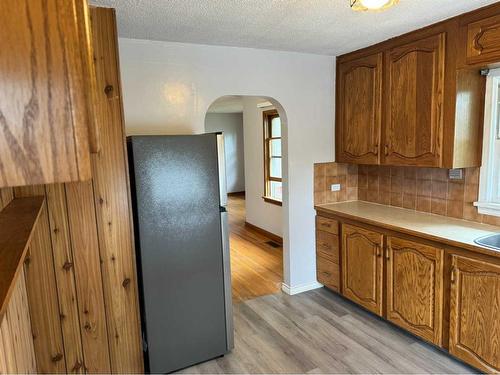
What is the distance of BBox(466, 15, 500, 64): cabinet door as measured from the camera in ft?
7.00

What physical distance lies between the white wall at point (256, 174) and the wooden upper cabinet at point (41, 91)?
4773 millimetres

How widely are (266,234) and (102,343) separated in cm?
374

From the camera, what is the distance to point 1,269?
2.66ft

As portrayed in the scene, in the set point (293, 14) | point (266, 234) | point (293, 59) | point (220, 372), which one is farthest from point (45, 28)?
point (266, 234)

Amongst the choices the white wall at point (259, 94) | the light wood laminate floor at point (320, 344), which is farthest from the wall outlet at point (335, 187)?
the light wood laminate floor at point (320, 344)

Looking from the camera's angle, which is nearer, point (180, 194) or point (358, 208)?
point (180, 194)

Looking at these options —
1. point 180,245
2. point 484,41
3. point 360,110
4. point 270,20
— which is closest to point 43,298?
point 180,245

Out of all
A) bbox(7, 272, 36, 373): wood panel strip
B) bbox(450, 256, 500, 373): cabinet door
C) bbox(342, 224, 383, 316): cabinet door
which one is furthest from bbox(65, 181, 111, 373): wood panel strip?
bbox(450, 256, 500, 373): cabinet door

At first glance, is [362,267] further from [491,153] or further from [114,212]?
[114,212]

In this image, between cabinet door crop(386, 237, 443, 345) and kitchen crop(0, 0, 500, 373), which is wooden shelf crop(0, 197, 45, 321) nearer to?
kitchen crop(0, 0, 500, 373)

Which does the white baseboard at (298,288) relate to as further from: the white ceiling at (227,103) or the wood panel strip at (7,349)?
the white ceiling at (227,103)

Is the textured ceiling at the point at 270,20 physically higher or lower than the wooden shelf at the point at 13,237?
higher

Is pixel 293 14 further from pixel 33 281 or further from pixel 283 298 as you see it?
pixel 283 298

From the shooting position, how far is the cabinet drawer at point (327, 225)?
10.7 feet
